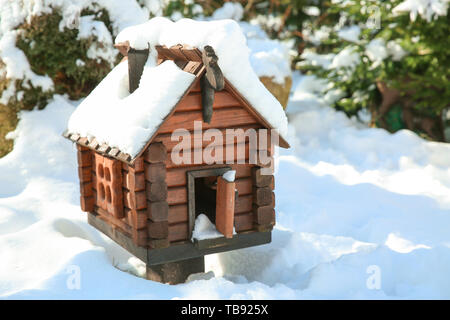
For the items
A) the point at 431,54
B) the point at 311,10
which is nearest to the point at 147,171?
the point at 431,54

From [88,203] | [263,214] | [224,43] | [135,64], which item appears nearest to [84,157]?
[88,203]

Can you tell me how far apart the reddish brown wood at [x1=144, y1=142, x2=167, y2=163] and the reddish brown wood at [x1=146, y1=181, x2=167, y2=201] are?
0.15m

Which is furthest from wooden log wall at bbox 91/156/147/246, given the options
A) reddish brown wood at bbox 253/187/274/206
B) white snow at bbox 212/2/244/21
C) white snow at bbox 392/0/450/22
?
white snow at bbox 212/2/244/21

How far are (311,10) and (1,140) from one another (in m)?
8.48

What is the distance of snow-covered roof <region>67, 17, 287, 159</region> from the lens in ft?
11.7

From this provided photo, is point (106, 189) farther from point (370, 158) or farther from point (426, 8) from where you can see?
point (426, 8)

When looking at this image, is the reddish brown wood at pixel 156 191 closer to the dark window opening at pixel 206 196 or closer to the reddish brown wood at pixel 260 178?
the reddish brown wood at pixel 260 178

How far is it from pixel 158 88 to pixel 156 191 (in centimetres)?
67

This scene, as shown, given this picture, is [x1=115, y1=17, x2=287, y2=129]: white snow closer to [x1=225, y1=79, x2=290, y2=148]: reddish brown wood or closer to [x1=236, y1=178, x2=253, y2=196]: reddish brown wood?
[x1=225, y1=79, x2=290, y2=148]: reddish brown wood

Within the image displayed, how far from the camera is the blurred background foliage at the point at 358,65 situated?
6652 millimetres

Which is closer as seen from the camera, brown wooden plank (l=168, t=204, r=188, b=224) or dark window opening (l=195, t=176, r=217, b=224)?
brown wooden plank (l=168, t=204, r=188, b=224)

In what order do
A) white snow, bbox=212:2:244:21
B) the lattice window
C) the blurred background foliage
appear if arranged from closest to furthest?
the lattice window
the blurred background foliage
white snow, bbox=212:2:244:21

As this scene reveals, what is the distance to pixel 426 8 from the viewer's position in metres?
7.34

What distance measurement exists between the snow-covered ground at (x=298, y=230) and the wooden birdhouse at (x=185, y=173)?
0.33m
